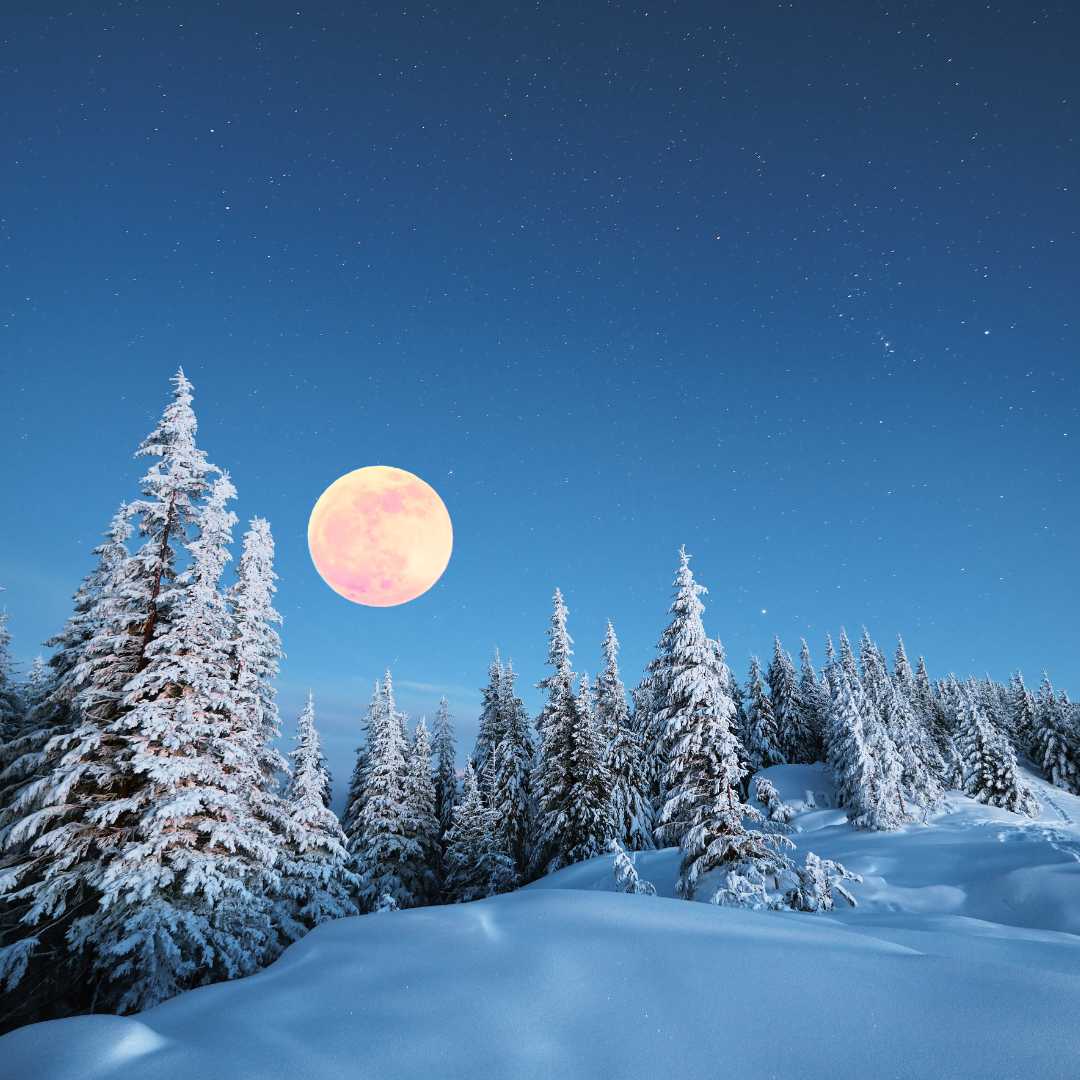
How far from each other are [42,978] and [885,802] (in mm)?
38396

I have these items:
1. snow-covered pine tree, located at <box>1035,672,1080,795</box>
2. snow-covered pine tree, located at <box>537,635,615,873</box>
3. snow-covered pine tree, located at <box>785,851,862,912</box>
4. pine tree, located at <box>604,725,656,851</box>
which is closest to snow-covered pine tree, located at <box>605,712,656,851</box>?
pine tree, located at <box>604,725,656,851</box>

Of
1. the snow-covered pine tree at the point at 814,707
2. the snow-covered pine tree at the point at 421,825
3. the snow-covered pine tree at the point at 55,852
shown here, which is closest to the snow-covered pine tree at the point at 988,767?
the snow-covered pine tree at the point at 814,707

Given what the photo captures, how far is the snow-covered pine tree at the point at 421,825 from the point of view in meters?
29.8

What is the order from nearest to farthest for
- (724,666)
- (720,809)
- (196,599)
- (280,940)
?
1. (196,599)
2. (280,940)
3. (720,809)
4. (724,666)

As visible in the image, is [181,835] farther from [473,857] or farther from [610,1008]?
[473,857]

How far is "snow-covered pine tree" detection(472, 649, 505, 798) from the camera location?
122 ft

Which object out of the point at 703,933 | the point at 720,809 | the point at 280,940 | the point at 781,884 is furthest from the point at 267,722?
the point at 703,933

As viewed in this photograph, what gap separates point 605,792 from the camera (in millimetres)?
28375

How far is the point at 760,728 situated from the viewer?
2183 inches

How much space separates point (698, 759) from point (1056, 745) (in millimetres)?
73244

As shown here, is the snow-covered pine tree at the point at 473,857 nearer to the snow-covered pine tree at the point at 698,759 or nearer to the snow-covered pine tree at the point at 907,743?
the snow-covered pine tree at the point at 698,759

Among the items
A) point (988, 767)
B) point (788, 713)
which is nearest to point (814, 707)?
point (788, 713)

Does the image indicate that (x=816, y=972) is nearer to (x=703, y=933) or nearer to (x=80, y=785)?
(x=703, y=933)

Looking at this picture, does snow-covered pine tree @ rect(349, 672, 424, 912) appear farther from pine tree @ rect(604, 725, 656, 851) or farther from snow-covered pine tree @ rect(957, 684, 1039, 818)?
snow-covered pine tree @ rect(957, 684, 1039, 818)
